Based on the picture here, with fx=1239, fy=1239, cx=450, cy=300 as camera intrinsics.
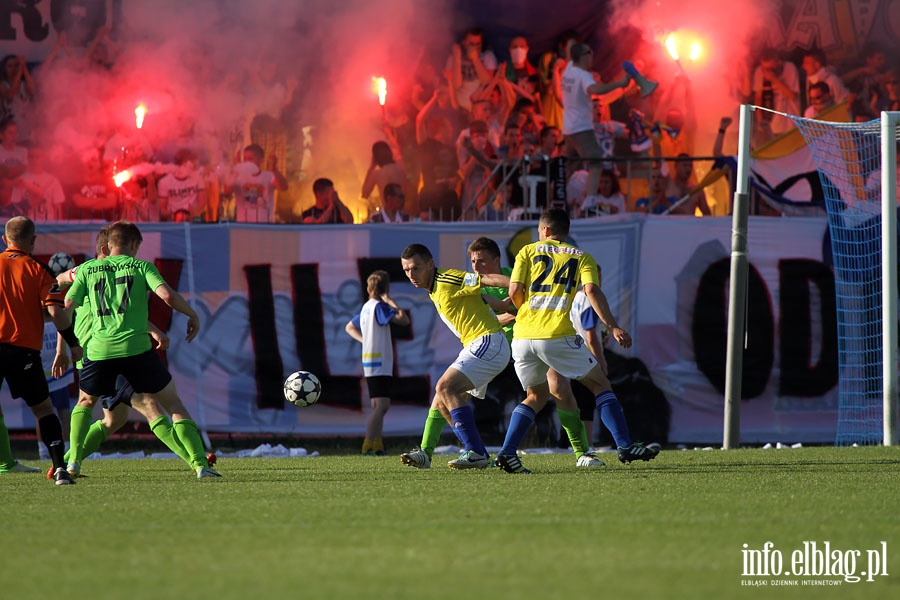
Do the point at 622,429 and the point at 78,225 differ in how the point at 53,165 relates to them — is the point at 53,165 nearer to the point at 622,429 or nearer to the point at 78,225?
the point at 78,225

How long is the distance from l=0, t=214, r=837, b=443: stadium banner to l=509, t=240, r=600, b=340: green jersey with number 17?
5.35 metres

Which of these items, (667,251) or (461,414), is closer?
(461,414)

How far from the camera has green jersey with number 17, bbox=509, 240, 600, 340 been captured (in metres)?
9.12

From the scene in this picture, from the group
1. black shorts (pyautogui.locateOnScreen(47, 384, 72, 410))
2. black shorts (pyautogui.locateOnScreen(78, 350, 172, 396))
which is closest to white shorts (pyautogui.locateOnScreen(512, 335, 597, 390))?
black shorts (pyautogui.locateOnScreen(78, 350, 172, 396))

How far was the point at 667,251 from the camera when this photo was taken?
14711mm

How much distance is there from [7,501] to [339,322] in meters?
7.44

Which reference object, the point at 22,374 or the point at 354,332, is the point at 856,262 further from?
the point at 22,374

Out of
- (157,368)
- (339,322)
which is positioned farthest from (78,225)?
(157,368)

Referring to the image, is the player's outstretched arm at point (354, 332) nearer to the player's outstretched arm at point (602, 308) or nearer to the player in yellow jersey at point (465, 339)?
the player in yellow jersey at point (465, 339)

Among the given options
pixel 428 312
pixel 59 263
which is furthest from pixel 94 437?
pixel 428 312

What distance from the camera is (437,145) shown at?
1753 centimetres

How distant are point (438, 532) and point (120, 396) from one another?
4847 millimetres

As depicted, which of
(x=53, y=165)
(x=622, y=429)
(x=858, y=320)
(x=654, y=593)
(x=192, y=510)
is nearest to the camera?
(x=654, y=593)

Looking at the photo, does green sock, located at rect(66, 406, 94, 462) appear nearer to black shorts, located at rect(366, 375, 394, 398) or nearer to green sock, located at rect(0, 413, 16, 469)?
green sock, located at rect(0, 413, 16, 469)
